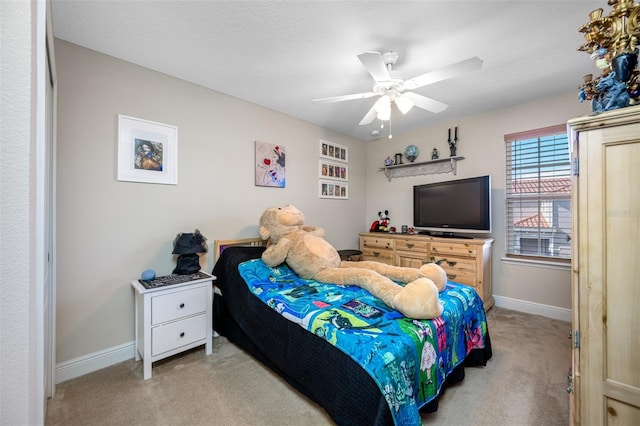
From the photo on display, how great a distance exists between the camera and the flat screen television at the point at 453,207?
310 centimetres

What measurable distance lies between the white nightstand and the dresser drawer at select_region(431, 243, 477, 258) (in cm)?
262

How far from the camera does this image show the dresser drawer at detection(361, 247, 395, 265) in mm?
3668

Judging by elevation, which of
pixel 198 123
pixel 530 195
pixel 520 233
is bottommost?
pixel 520 233

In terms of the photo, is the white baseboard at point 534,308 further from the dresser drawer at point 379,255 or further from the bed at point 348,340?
the bed at point 348,340

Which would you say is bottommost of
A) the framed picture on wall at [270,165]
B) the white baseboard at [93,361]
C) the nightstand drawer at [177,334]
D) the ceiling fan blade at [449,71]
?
the white baseboard at [93,361]

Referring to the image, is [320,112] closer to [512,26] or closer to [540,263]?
[512,26]

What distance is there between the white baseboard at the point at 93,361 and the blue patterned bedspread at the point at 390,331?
3.83 feet

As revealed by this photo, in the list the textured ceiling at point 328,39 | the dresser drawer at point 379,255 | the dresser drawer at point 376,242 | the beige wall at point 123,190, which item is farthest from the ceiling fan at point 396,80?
the dresser drawer at point 379,255

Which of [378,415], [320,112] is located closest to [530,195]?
[320,112]

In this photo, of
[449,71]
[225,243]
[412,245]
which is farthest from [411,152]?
[225,243]

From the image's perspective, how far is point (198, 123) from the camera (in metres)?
2.59

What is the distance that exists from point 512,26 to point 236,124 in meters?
2.56

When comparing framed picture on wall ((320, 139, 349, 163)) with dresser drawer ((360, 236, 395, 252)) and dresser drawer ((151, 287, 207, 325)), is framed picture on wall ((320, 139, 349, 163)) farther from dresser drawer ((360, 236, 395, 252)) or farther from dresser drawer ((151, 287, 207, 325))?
dresser drawer ((151, 287, 207, 325))

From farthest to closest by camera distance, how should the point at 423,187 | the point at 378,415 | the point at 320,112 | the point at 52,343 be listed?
the point at 423,187
the point at 320,112
the point at 52,343
the point at 378,415
